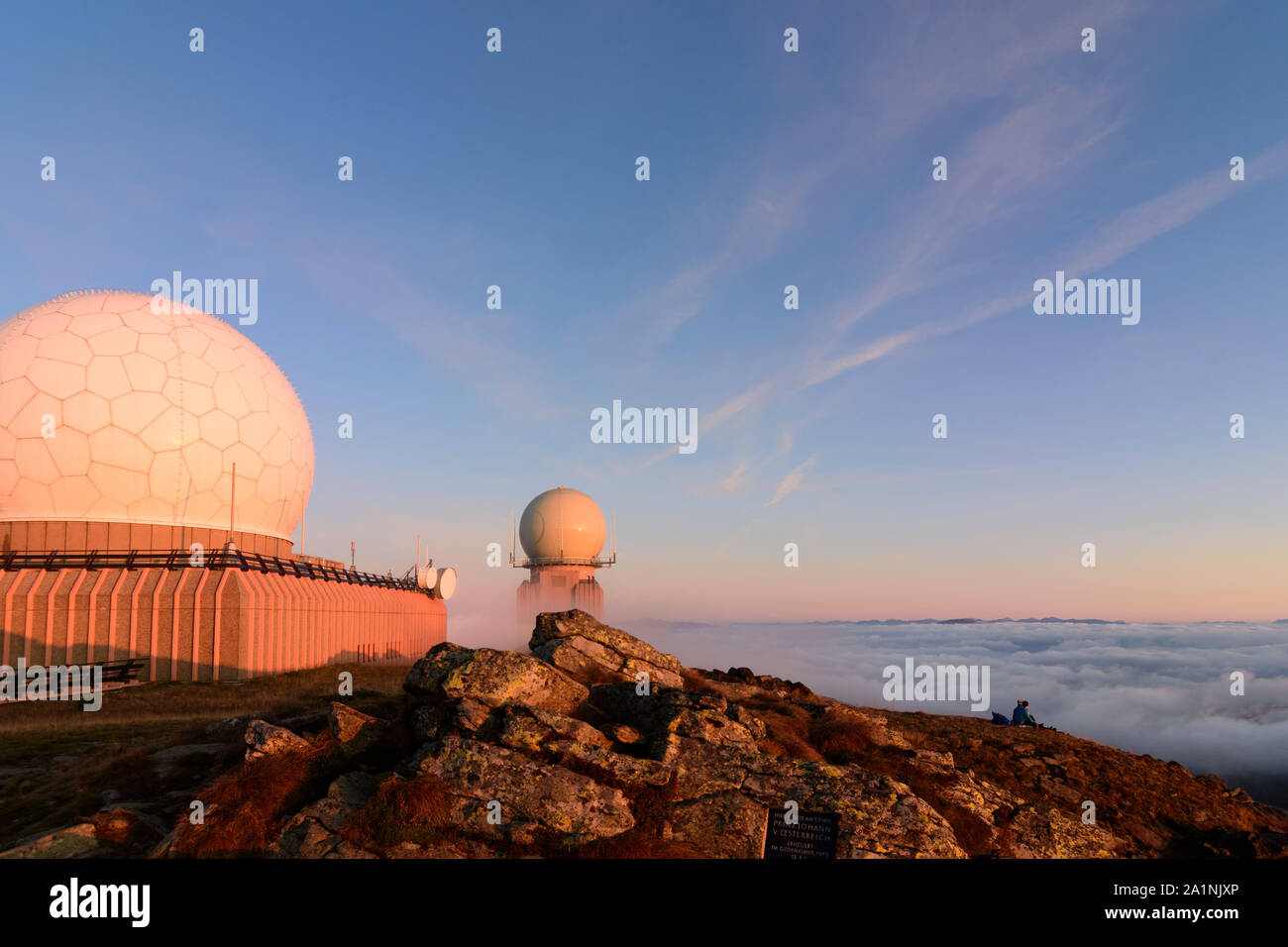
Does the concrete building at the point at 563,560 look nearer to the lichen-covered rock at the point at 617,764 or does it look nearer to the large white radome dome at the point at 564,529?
the large white radome dome at the point at 564,529

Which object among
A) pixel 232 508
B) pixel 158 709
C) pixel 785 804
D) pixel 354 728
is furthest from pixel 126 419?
pixel 785 804

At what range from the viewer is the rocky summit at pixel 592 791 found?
9.12 meters

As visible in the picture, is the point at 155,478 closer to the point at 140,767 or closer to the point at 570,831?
the point at 140,767

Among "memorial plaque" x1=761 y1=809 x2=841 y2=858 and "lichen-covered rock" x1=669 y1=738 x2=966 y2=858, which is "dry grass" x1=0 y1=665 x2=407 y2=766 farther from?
"memorial plaque" x1=761 y1=809 x2=841 y2=858

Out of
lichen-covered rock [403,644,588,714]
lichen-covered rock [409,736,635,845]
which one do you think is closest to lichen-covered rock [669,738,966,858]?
lichen-covered rock [409,736,635,845]

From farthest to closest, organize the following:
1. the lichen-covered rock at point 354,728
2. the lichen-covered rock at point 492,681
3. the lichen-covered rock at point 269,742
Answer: the lichen-covered rock at point 492,681 → the lichen-covered rock at point 354,728 → the lichen-covered rock at point 269,742

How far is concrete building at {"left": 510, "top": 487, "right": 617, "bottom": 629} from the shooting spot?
65.4 metres

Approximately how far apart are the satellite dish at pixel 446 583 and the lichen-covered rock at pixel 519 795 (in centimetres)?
4208

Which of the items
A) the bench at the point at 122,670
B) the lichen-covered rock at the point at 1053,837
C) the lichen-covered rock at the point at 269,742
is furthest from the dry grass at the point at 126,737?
the lichen-covered rock at the point at 1053,837
